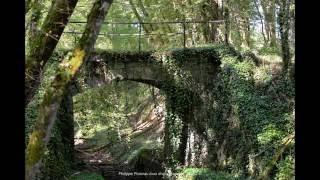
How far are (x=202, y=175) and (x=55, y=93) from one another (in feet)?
28.3

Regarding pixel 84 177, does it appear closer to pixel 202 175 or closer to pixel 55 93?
pixel 202 175

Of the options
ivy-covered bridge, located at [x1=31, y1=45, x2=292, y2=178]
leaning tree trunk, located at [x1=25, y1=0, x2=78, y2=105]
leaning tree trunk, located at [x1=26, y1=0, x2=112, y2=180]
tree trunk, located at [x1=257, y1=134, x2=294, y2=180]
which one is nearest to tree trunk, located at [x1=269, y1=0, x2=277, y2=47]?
ivy-covered bridge, located at [x1=31, y1=45, x2=292, y2=178]

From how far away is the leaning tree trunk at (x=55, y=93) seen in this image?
15.9ft

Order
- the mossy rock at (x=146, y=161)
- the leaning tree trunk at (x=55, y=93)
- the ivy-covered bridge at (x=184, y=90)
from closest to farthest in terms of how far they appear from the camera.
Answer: the leaning tree trunk at (x=55, y=93)
the ivy-covered bridge at (x=184, y=90)
the mossy rock at (x=146, y=161)

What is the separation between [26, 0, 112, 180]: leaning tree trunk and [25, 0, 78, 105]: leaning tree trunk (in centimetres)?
52

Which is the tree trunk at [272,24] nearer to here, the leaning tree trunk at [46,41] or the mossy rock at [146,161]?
the mossy rock at [146,161]

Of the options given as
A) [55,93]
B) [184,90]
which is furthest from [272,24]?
[55,93]

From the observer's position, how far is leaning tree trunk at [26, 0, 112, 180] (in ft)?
15.9

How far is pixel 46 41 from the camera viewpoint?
5676 mm

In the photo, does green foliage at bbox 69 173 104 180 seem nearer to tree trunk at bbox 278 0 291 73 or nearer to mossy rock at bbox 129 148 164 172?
mossy rock at bbox 129 148 164 172

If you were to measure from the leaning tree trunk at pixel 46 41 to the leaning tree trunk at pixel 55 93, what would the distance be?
52cm

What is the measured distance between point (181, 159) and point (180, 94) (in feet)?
7.09

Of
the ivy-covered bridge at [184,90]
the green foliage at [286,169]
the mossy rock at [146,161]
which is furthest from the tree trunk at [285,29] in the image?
the mossy rock at [146,161]
